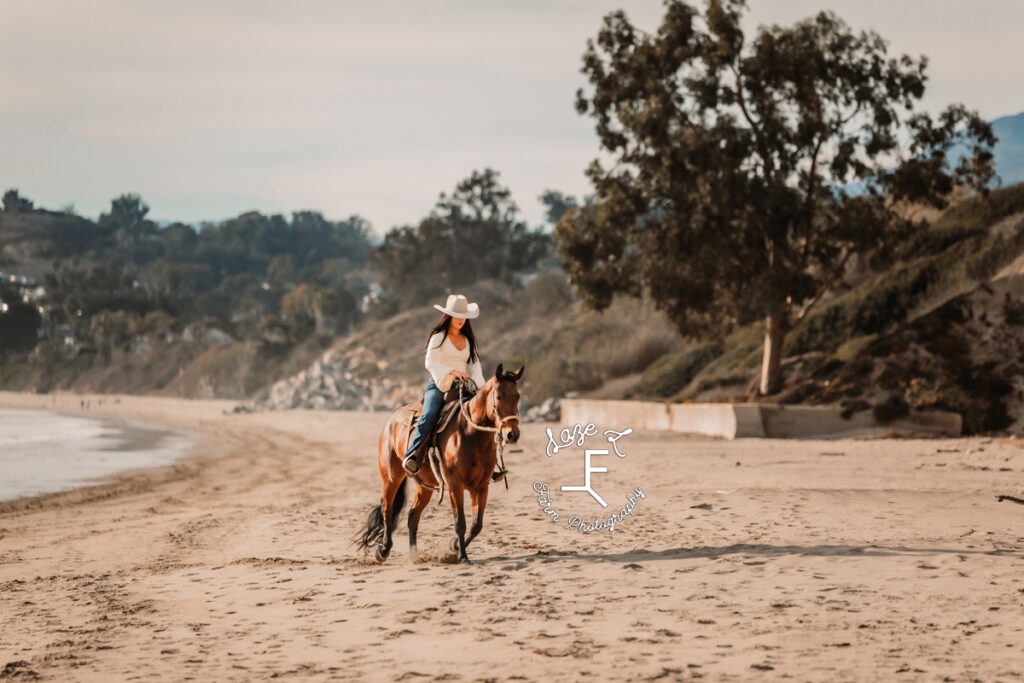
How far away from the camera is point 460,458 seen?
909cm

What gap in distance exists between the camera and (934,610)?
7.24 m

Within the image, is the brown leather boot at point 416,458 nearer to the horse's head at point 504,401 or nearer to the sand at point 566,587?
the sand at point 566,587

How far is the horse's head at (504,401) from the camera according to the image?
27.7ft

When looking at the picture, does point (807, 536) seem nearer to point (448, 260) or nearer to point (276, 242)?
point (448, 260)

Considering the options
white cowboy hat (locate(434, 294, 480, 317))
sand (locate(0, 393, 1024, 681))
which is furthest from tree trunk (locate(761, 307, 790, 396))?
white cowboy hat (locate(434, 294, 480, 317))

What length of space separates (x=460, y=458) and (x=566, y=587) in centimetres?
142

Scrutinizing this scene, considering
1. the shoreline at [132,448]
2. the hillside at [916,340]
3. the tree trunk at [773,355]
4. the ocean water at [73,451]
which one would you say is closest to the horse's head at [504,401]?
the shoreline at [132,448]

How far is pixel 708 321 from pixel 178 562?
695 inches

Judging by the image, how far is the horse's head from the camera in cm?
845

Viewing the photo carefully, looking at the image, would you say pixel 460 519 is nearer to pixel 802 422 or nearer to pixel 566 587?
pixel 566 587

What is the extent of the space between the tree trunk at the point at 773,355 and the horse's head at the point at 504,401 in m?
17.1

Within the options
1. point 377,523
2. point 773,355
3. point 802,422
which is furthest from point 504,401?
point 773,355

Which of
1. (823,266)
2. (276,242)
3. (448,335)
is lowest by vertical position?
(448,335)

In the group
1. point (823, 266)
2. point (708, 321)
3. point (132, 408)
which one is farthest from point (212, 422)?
point (823, 266)
